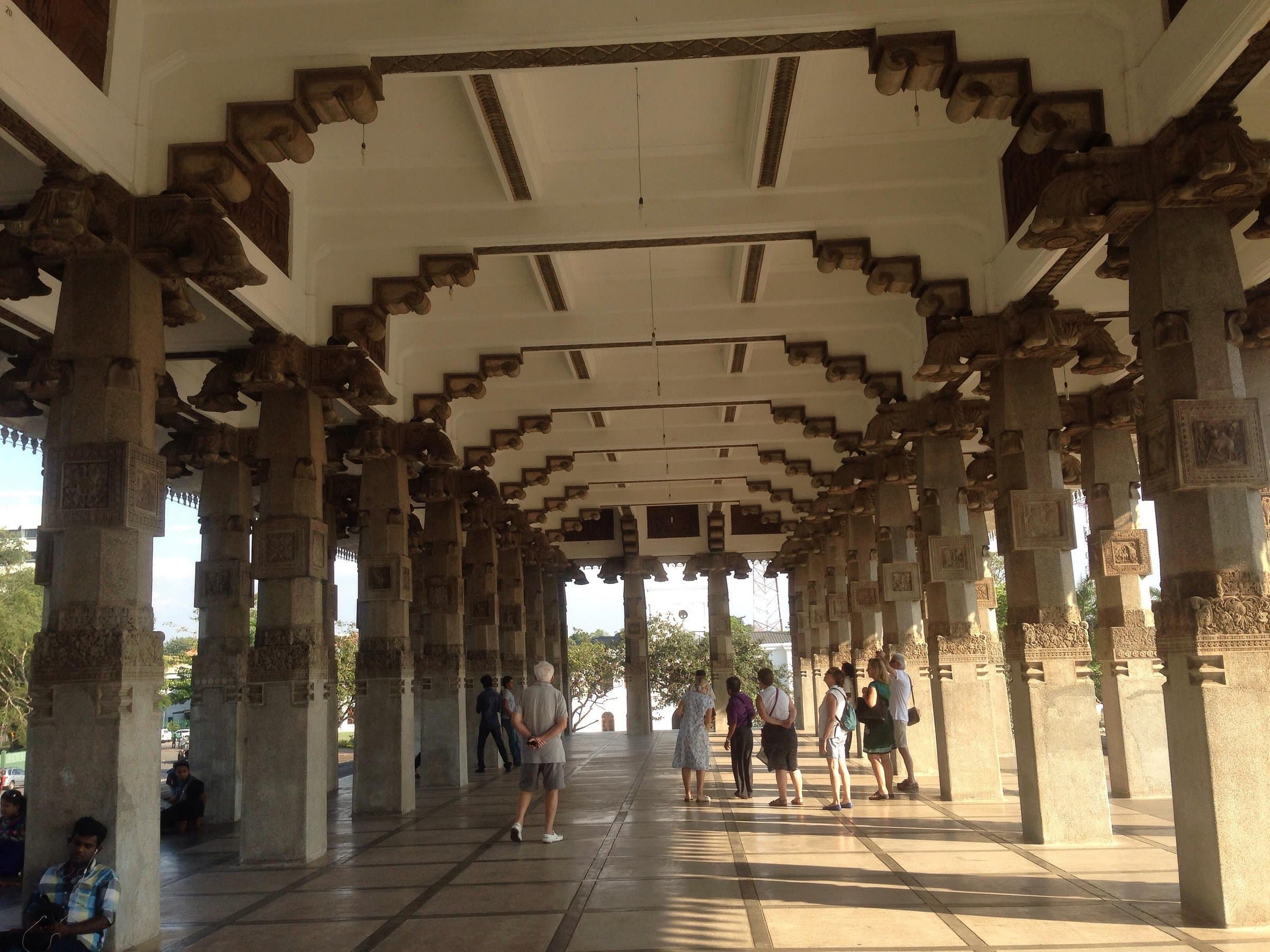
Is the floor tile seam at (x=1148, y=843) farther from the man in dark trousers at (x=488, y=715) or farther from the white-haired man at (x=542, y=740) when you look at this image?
the man in dark trousers at (x=488, y=715)

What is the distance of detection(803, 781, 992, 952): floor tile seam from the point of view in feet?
18.4

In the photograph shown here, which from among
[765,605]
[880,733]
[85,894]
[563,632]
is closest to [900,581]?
[880,733]

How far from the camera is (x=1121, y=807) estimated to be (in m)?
11.2

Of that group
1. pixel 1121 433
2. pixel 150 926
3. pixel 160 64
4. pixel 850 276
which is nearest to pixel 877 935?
pixel 150 926

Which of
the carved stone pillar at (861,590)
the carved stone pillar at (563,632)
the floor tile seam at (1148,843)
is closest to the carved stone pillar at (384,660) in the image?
the carved stone pillar at (861,590)

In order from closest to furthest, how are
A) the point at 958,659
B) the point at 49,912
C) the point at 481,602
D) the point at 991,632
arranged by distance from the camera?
the point at 49,912 → the point at 958,659 → the point at 991,632 → the point at 481,602

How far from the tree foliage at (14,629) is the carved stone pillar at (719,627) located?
15.8 meters

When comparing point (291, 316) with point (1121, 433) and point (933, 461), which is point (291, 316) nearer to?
point (933, 461)

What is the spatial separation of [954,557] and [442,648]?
22.2 ft

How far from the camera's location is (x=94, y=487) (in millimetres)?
6316

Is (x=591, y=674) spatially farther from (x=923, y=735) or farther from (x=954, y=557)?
(x=954, y=557)

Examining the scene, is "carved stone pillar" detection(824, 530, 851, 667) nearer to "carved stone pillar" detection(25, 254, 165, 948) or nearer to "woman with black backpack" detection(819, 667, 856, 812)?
"woman with black backpack" detection(819, 667, 856, 812)

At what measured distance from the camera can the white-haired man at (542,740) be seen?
9453mm

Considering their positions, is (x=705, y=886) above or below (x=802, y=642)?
below
